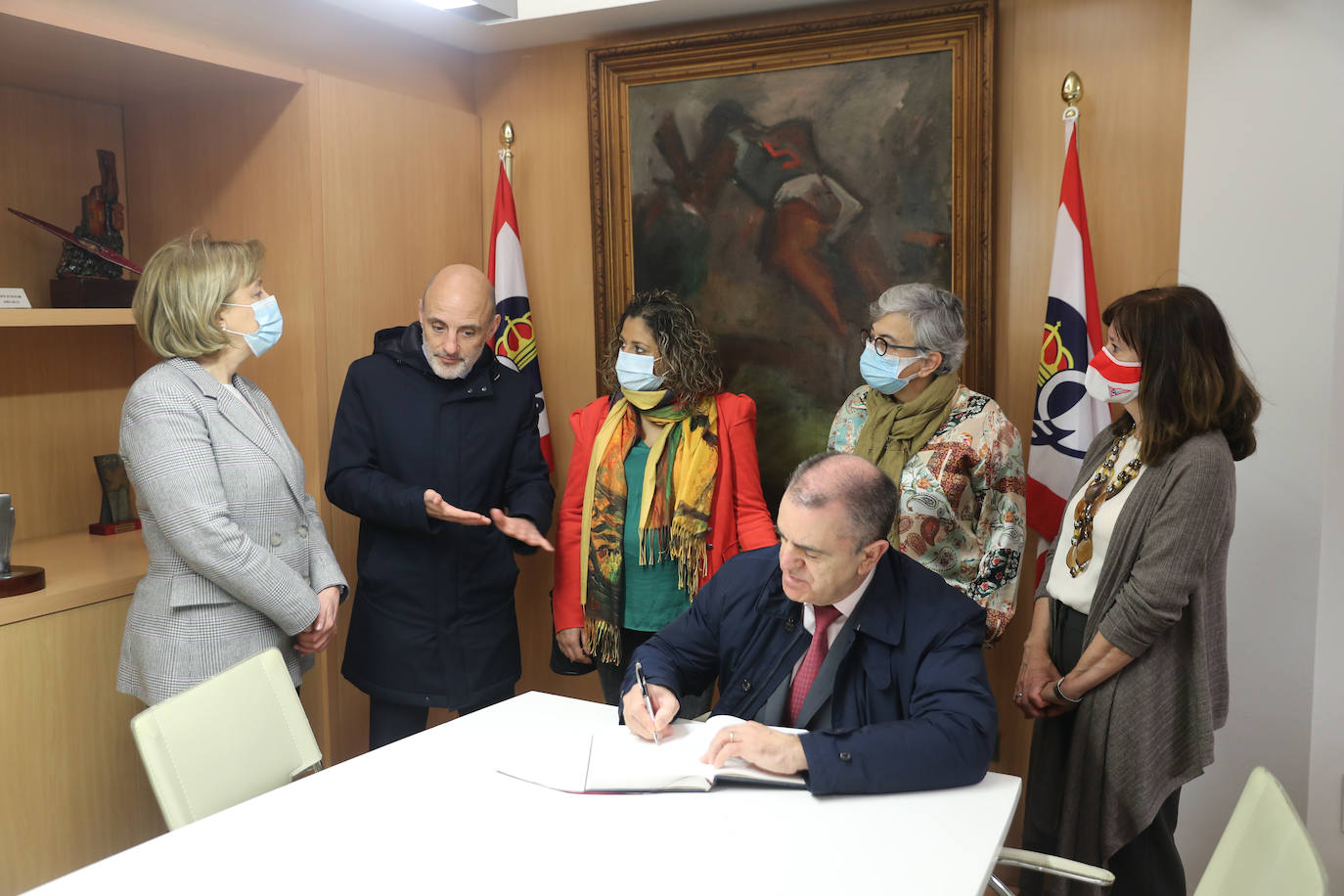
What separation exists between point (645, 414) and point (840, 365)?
77 cm

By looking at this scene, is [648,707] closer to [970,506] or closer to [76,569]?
[970,506]

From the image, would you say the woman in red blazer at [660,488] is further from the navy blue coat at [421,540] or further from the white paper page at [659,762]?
the white paper page at [659,762]

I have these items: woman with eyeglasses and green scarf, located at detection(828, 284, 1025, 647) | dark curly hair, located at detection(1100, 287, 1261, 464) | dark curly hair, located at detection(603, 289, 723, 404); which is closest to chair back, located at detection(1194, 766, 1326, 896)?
dark curly hair, located at detection(1100, 287, 1261, 464)

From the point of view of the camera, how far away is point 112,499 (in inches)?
138

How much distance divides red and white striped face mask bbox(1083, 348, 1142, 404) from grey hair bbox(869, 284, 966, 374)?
504mm

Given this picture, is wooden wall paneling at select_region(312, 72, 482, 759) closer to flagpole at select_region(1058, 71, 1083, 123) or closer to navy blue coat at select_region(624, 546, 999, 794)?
navy blue coat at select_region(624, 546, 999, 794)

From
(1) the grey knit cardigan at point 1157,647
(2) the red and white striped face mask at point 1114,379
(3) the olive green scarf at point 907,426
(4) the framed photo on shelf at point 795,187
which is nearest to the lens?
(1) the grey knit cardigan at point 1157,647

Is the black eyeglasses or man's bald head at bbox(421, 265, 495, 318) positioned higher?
man's bald head at bbox(421, 265, 495, 318)

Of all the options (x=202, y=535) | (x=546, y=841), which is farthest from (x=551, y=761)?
(x=202, y=535)

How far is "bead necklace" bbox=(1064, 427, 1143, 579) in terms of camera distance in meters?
2.46

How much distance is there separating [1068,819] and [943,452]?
941 millimetres

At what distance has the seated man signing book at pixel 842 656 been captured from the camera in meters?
1.84

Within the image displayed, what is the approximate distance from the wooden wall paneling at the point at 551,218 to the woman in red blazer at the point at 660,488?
2.93 feet

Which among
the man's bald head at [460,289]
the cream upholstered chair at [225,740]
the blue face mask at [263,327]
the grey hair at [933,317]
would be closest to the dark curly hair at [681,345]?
the man's bald head at [460,289]
